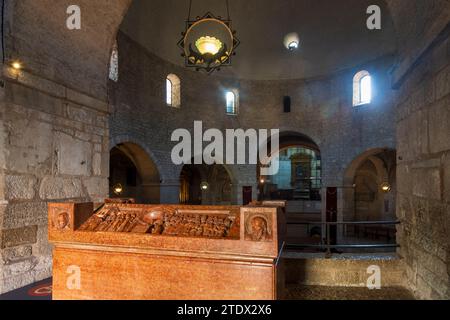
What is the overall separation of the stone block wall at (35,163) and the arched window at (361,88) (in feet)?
35.3

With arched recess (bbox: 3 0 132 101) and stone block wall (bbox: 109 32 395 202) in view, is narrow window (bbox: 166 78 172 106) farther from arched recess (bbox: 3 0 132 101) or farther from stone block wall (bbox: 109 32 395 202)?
arched recess (bbox: 3 0 132 101)

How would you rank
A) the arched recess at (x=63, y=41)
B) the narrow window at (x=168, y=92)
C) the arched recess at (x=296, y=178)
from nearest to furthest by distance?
the arched recess at (x=63, y=41)
the narrow window at (x=168, y=92)
the arched recess at (x=296, y=178)

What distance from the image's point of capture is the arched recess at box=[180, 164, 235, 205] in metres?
19.3

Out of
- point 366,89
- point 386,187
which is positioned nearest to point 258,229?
point 366,89

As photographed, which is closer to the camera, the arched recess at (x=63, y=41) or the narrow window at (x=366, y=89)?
the arched recess at (x=63, y=41)

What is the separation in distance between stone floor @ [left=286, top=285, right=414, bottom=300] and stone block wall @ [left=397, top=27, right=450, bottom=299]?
19 centimetres

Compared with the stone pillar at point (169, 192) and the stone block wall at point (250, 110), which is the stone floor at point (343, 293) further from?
the stone pillar at point (169, 192)

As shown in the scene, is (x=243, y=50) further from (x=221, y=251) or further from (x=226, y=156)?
(x=221, y=251)

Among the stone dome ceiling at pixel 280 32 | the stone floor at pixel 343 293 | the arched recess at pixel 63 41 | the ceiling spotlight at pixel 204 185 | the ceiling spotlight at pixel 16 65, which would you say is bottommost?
the stone floor at pixel 343 293

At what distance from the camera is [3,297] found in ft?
9.21

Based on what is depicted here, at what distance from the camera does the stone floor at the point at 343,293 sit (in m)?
3.31

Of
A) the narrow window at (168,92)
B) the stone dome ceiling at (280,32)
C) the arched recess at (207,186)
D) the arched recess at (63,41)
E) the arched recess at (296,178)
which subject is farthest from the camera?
the arched recess at (296,178)

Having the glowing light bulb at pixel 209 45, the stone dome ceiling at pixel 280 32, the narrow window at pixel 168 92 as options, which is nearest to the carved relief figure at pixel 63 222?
the glowing light bulb at pixel 209 45

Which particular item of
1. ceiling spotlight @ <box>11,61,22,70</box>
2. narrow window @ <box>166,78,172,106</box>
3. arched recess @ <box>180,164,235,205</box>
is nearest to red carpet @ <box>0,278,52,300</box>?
ceiling spotlight @ <box>11,61,22,70</box>
